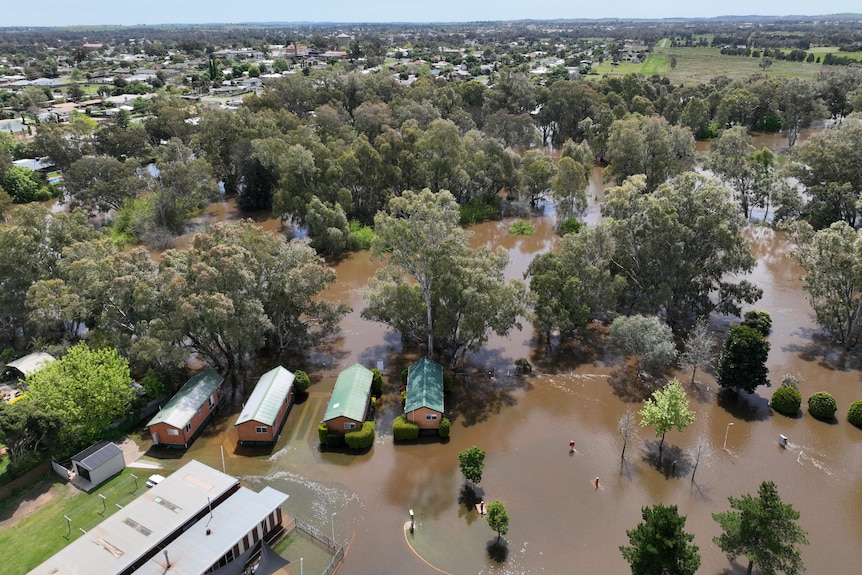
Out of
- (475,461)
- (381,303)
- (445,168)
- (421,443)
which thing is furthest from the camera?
(445,168)

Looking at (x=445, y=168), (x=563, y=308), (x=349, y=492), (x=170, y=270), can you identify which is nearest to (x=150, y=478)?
(x=349, y=492)

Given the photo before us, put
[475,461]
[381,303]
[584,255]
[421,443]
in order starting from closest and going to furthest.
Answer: [475,461], [421,443], [381,303], [584,255]

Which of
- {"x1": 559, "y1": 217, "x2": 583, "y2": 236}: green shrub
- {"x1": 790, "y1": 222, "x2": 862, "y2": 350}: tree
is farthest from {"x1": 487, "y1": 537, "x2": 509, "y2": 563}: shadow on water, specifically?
{"x1": 559, "y1": 217, "x2": 583, "y2": 236}: green shrub

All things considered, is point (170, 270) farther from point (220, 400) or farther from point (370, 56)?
point (370, 56)

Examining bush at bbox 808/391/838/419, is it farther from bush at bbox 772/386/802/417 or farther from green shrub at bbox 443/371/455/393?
green shrub at bbox 443/371/455/393

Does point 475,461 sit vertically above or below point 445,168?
below

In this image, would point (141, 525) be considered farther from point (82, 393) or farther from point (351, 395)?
point (351, 395)

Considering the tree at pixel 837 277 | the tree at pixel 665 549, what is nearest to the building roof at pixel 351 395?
the tree at pixel 665 549

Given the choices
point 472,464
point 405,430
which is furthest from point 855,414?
point 405,430
